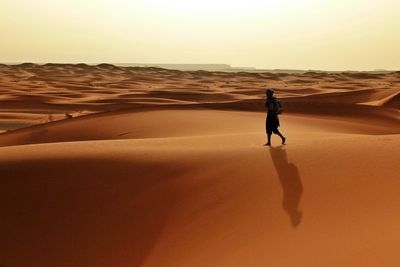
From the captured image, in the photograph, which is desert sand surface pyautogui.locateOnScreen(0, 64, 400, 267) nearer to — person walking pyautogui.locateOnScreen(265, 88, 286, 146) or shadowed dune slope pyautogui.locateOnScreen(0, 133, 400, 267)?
shadowed dune slope pyautogui.locateOnScreen(0, 133, 400, 267)

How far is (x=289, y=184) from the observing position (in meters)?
6.29

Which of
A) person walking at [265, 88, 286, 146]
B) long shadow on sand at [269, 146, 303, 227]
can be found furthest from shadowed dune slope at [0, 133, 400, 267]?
person walking at [265, 88, 286, 146]

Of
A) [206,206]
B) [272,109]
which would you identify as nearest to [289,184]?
[206,206]

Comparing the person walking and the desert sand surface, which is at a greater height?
the person walking

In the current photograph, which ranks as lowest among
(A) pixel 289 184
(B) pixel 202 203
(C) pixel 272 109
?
(B) pixel 202 203

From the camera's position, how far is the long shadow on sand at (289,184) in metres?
5.46

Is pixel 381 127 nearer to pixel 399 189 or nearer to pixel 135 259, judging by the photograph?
pixel 399 189

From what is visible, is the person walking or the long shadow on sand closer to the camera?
the long shadow on sand

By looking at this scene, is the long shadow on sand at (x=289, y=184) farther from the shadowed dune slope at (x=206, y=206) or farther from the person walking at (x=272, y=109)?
the person walking at (x=272, y=109)

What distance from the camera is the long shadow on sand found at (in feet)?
17.9

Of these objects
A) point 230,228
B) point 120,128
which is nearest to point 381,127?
point 120,128

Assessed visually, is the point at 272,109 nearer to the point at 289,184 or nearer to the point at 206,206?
the point at 289,184

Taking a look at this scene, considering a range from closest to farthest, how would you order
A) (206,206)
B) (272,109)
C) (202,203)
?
(206,206)
(202,203)
(272,109)

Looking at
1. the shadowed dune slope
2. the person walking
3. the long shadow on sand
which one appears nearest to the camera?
the shadowed dune slope
